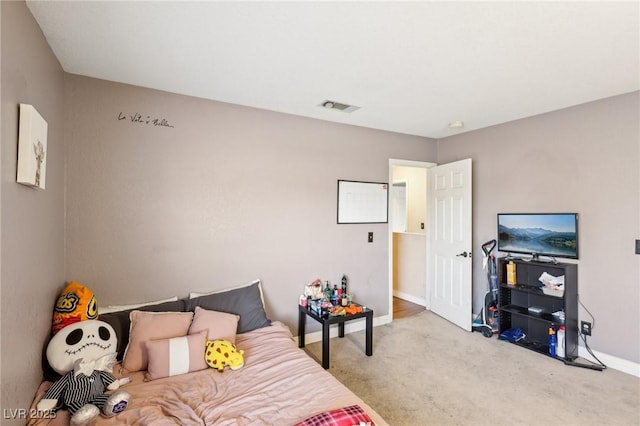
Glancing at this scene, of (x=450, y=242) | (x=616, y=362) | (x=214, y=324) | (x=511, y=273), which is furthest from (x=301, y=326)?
(x=616, y=362)

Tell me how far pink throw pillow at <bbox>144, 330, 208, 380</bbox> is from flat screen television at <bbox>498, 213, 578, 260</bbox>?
3.21 meters

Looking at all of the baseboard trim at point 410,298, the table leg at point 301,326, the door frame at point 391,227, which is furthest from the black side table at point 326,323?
the baseboard trim at point 410,298

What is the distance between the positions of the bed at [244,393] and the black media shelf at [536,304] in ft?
7.67

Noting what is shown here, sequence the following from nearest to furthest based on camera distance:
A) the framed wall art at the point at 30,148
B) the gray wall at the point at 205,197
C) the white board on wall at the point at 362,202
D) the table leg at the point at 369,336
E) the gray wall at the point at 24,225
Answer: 1. the gray wall at the point at 24,225
2. the framed wall art at the point at 30,148
3. the gray wall at the point at 205,197
4. the table leg at the point at 369,336
5. the white board on wall at the point at 362,202

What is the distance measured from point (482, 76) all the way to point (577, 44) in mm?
565

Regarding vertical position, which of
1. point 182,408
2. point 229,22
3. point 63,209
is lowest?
point 182,408

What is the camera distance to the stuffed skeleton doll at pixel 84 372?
1546 millimetres

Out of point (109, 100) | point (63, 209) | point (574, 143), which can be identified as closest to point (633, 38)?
point (574, 143)

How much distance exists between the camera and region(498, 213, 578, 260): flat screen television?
117 inches

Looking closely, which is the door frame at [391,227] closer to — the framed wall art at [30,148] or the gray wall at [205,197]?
the gray wall at [205,197]

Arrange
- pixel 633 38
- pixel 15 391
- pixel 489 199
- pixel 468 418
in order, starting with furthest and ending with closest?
pixel 489 199 < pixel 468 418 < pixel 633 38 < pixel 15 391

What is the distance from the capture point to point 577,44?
190 centimetres

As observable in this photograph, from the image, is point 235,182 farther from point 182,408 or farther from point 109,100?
point 182,408

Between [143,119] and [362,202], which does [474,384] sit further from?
[143,119]
